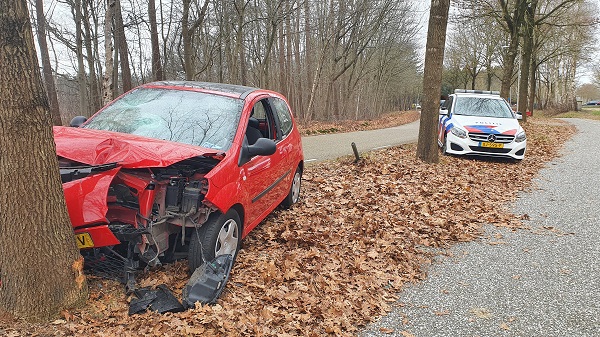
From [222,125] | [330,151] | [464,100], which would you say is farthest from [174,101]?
[464,100]

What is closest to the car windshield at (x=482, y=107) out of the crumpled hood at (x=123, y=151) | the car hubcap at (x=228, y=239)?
the car hubcap at (x=228, y=239)

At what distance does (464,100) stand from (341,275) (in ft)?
33.8

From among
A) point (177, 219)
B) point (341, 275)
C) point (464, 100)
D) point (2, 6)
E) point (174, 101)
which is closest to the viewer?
point (2, 6)

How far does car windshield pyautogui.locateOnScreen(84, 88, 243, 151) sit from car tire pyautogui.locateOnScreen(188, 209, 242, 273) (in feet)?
2.34

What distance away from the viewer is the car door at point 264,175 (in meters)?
4.55

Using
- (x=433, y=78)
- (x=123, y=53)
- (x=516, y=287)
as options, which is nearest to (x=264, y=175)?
(x=516, y=287)

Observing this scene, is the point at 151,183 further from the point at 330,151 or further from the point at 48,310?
the point at 330,151

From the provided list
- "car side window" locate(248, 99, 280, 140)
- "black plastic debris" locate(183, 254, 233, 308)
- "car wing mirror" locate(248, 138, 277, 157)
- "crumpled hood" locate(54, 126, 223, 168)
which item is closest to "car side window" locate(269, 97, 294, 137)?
"car side window" locate(248, 99, 280, 140)

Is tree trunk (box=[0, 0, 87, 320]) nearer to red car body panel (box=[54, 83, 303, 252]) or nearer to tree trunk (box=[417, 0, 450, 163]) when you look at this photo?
red car body panel (box=[54, 83, 303, 252])

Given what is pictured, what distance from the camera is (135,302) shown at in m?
3.34

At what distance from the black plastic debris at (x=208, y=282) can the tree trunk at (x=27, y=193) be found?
852 mm

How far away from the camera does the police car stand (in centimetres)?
1126

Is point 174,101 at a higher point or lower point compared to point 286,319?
higher

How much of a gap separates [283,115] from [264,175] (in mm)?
1561
